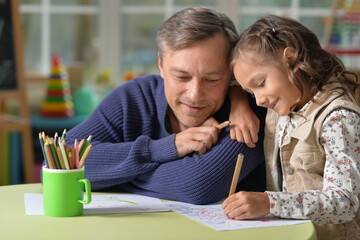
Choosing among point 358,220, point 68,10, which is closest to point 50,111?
point 68,10

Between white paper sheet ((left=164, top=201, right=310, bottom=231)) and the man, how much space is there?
0.04 m

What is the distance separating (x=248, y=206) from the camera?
1.36 meters

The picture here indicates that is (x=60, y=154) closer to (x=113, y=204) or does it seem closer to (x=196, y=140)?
(x=113, y=204)

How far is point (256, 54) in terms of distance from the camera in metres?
1.50

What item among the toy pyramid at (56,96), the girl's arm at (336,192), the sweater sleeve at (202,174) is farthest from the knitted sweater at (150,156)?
the toy pyramid at (56,96)

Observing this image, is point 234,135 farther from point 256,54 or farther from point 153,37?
point 153,37

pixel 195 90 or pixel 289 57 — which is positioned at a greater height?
pixel 289 57

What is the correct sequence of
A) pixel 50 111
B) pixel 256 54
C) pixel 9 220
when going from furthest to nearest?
1. pixel 50 111
2. pixel 256 54
3. pixel 9 220

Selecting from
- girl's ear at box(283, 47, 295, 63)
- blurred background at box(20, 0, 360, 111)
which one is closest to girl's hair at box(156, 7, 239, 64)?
girl's ear at box(283, 47, 295, 63)

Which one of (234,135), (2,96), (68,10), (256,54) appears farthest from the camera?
(68,10)

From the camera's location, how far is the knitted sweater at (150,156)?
1.56 meters

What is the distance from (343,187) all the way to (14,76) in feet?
9.57

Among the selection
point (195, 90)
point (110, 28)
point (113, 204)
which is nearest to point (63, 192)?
point (113, 204)

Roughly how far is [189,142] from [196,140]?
19mm
